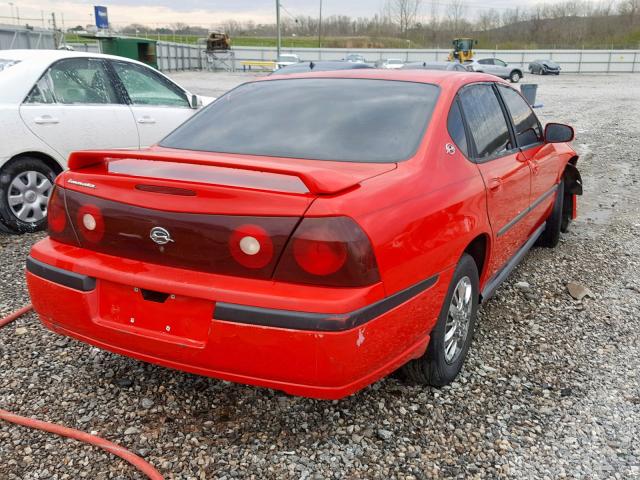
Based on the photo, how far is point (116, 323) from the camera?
7.65ft

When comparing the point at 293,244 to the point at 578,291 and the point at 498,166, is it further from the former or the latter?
the point at 578,291

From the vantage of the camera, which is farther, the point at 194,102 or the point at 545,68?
the point at 545,68

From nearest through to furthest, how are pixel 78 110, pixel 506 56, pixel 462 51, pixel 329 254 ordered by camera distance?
pixel 329 254, pixel 78 110, pixel 462 51, pixel 506 56

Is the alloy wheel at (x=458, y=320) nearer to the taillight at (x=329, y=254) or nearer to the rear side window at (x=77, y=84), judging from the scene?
the taillight at (x=329, y=254)

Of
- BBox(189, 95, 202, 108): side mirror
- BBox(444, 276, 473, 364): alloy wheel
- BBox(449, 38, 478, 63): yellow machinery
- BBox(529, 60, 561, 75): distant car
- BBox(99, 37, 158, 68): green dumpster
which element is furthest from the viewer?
BBox(529, 60, 561, 75): distant car

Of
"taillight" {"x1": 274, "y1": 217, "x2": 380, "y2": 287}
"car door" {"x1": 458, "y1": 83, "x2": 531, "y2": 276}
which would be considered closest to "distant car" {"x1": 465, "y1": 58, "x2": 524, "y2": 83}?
"car door" {"x1": 458, "y1": 83, "x2": 531, "y2": 276}

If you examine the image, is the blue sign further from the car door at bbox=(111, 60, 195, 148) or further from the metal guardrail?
the car door at bbox=(111, 60, 195, 148)

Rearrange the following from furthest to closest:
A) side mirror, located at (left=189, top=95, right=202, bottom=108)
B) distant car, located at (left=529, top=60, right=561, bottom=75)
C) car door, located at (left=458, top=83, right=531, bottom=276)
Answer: distant car, located at (left=529, top=60, right=561, bottom=75), side mirror, located at (left=189, top=95, right=202, bottom=108), car door, located at (left=458, top=83, right=531, bottom=276)

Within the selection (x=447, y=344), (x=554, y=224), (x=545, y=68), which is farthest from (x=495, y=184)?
(x=545, y=68)

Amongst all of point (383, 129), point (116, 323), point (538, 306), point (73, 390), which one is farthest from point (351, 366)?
point (538, 306)

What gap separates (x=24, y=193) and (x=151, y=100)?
1715 mm

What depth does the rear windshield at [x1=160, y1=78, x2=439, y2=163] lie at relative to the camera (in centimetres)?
271

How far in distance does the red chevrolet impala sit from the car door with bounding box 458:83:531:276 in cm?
3

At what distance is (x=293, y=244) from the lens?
204cm
